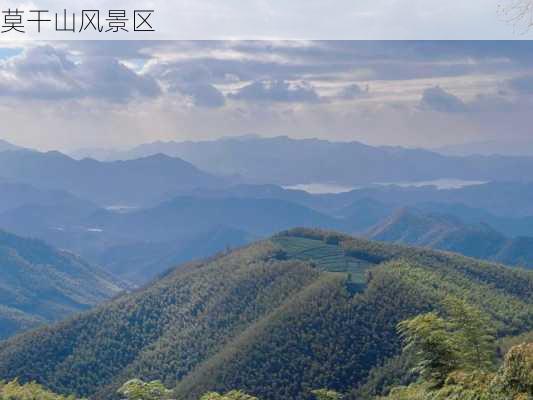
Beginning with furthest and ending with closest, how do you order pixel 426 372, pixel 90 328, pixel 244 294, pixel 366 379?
1. pixel 90 328
2. pixel 244 294
3. pixel 366 379
4. pixel 426 372

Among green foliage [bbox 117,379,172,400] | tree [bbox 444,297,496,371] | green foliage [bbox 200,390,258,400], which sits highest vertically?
tree [bbox 444,297,496,371]

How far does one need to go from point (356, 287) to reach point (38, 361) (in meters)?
84.7

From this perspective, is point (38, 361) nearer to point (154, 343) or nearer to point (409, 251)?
point (154, 343)

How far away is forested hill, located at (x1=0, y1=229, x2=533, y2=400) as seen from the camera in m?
128

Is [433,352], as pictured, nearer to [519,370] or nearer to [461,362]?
[461,362]

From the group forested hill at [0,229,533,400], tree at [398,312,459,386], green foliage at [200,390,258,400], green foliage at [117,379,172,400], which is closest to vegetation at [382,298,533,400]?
tree at [398,312,459,386]

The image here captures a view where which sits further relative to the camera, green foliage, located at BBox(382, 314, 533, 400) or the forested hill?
the forested hill

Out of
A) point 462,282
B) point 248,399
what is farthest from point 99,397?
point 248,399

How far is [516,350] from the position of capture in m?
20.9

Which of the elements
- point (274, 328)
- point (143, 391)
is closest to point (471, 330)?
point (143, 391)

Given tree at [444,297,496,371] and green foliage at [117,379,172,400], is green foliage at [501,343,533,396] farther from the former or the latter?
green foliage at [117,379,172,400]

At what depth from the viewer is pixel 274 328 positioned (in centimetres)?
14025

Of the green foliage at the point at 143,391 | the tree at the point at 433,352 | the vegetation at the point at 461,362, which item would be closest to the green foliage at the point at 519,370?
the vegetation at the point at 461,362

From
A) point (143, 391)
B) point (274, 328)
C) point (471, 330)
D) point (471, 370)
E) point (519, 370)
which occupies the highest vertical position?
point (519, 370)
